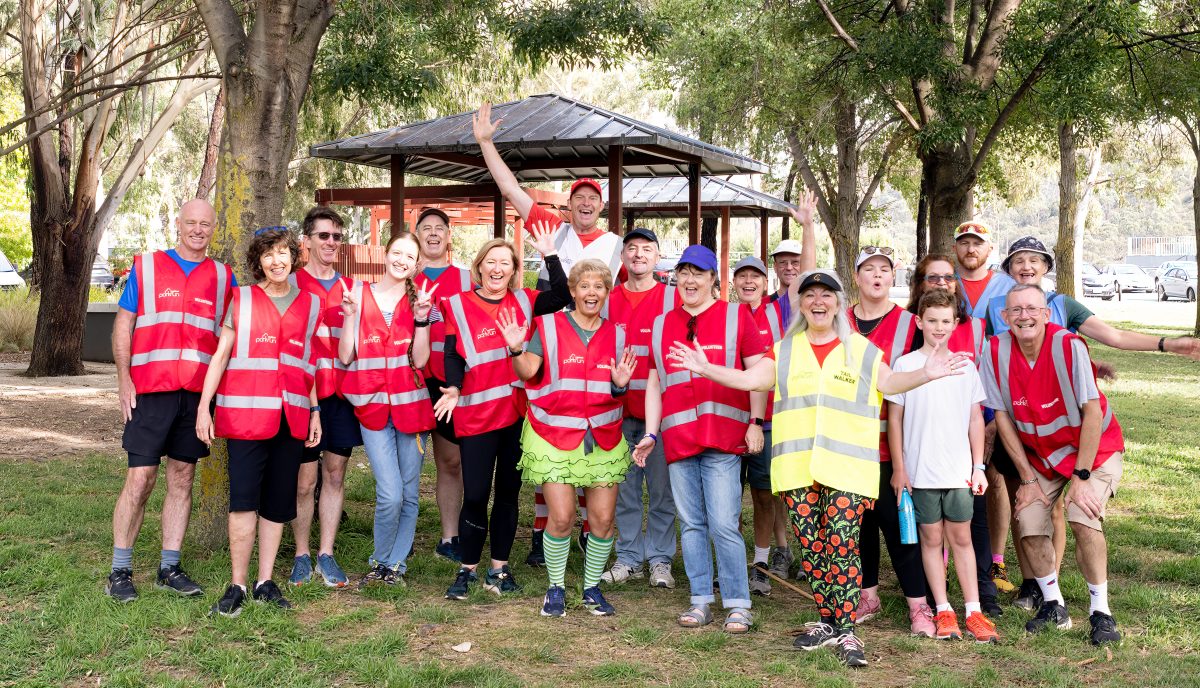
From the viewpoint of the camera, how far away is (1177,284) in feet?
135

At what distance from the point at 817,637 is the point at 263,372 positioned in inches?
116

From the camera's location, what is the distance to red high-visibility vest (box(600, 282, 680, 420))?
566 centimetres

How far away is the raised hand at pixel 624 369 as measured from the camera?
16.9 feet

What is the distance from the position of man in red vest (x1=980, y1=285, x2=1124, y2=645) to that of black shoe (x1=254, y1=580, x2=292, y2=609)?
145 inches

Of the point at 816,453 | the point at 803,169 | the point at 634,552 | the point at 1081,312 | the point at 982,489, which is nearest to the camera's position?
the point at 816,453

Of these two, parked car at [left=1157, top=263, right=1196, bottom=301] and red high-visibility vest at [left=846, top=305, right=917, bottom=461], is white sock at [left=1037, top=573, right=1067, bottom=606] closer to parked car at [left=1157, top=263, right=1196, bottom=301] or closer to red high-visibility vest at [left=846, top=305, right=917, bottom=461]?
red high-visibility vest at [left=846, top=305, right=917, bottom=461]

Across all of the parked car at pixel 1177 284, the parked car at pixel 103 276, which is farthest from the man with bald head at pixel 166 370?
the parked car at pixel 1177 284

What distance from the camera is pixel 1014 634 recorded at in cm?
498

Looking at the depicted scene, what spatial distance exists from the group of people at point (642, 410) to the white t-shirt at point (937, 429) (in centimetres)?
1

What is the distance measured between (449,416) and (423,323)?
A: 52 cm

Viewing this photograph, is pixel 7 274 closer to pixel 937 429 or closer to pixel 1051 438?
pixel 937 429

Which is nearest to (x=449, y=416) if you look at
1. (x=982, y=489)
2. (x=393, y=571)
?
(x=393, y=571)

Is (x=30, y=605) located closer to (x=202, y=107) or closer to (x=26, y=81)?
(x=26, y=81)

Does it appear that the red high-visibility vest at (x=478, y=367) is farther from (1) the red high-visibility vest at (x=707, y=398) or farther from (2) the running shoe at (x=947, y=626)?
(2) the running shoe at (x=947, y=626)
